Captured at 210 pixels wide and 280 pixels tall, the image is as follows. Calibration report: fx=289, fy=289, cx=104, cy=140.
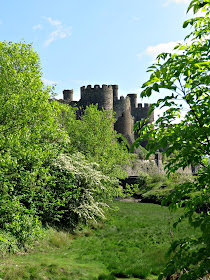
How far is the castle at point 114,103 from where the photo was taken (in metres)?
49.9

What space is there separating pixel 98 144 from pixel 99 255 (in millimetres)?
13026

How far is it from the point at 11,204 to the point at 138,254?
18.0 ft

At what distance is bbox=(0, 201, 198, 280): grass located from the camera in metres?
9.39

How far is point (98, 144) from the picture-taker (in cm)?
2419

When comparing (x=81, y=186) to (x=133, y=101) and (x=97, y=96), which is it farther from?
(x=133, y=101)

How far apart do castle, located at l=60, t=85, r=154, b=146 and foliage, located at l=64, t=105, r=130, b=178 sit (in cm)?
1327

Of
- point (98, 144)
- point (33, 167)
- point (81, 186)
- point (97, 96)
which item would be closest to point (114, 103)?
point (97, 96)

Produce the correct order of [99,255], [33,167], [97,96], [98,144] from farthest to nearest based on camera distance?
[97,96]
[98,144]
[33,167]
[99,255]

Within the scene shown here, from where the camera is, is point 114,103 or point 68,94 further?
point 114,103

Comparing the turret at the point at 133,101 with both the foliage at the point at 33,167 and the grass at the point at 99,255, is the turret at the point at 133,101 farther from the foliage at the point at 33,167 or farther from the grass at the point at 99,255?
the grass at the point at 99,255

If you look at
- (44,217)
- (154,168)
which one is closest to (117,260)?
(44,217)

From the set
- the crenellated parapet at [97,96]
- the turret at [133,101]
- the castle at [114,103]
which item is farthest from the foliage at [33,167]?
the turret at [133,101]

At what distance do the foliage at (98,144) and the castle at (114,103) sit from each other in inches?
522

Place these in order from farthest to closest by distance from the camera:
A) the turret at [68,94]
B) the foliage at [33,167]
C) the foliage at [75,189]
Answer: the turret at [68,94], the foliage at [75,189], the foliage at [33,167]
